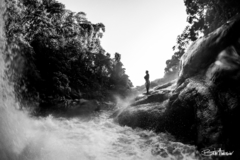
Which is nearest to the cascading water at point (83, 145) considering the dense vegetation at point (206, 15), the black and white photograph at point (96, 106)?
the black and white photograph at point (96, 106)

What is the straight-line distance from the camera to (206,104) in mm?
7418

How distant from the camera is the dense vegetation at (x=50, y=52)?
487 inches

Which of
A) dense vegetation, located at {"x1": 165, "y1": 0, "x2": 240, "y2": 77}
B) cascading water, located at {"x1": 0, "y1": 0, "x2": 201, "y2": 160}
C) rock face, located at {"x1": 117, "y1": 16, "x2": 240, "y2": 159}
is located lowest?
cascading water, located at {"x1": 0, "y1": 0, "x2": 201, "y2": 160}

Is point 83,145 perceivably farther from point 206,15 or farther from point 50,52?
point 206,15

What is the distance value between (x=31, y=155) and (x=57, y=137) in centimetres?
259

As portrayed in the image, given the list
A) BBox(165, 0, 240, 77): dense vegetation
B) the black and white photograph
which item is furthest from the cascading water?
BBox(165, 0, 240, 77): dense vegetation

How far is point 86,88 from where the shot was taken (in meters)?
21.2

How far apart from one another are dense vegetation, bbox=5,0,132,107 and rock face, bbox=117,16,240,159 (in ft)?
26.8

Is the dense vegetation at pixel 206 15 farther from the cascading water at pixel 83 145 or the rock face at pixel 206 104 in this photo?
the cascading water at pixel 83 145

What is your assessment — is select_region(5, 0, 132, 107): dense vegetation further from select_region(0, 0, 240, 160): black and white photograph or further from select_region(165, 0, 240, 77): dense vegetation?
select_region(165, 0, 240, 77): dense vegetation

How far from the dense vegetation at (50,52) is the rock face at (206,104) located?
8178 mm

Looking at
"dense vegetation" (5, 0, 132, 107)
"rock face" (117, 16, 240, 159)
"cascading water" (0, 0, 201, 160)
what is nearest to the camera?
"cascading water" (0, 0, 201, 160)

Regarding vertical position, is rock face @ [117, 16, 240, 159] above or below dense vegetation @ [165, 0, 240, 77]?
below

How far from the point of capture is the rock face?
20.5 ft
